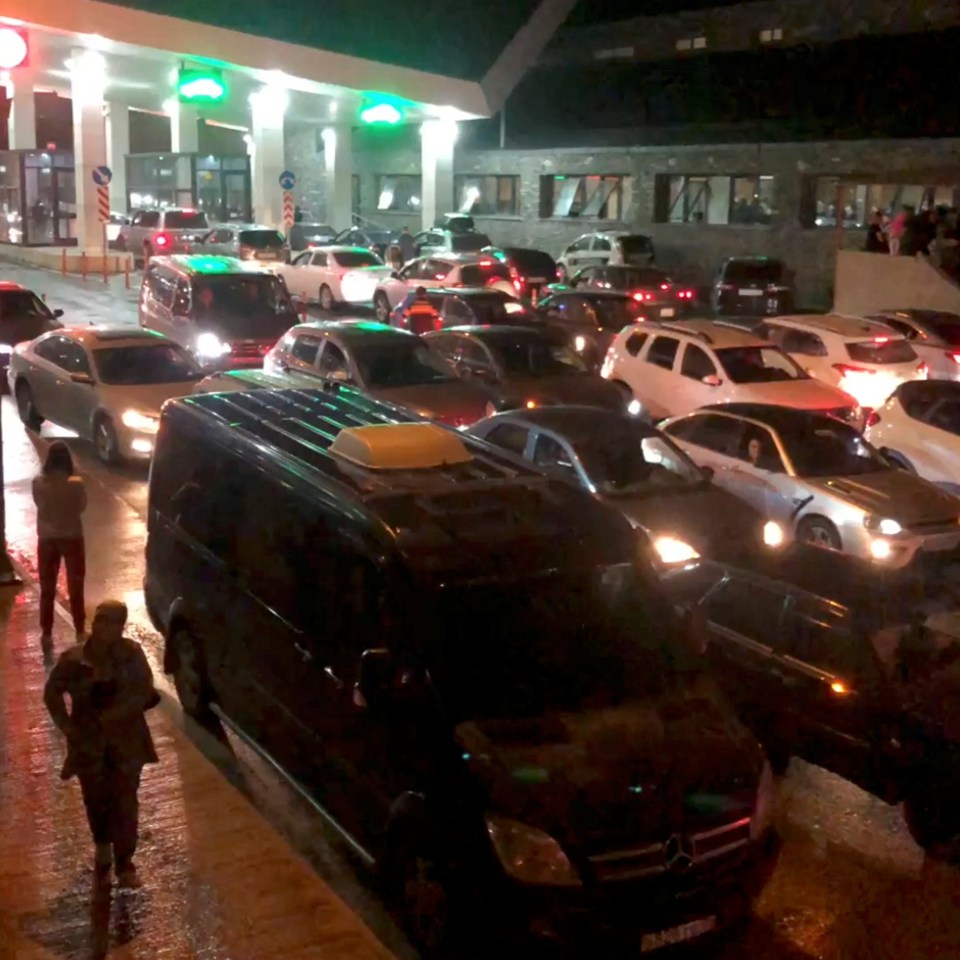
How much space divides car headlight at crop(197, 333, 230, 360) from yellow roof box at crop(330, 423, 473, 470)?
1362cm

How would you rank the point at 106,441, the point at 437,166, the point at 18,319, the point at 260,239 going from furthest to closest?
1. the point at 437,166
2. the point at 260,239
3. the point at 18,319
4. the point at 106,441

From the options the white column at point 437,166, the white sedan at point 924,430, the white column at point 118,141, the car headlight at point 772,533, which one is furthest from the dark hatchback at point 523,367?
the white column at point 118,141

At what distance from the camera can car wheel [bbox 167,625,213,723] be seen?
8.29 m

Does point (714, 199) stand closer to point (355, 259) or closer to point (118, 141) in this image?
point (355, 259)

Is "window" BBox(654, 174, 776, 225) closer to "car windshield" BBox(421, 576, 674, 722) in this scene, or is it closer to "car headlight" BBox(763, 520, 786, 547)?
"car headlight" BBox(763, 520, 786, 547)

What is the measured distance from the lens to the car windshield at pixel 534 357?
17.2 metres

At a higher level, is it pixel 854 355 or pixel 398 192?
pixel 398 192

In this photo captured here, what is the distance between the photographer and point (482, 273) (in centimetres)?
2972

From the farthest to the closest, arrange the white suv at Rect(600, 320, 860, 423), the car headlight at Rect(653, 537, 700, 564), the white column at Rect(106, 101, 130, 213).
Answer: the white column at Rect(106, 101, 130, 213), the white suv at Rect(600, 320, 860, 423), the car headlight at Rect(653, 537, 700, 564)

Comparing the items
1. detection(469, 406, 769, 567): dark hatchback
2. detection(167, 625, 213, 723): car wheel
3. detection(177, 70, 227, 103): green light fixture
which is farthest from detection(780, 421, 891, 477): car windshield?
detection(177, 70, 227, 103): green light fixture

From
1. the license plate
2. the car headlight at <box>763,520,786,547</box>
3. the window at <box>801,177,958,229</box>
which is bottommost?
the license plate

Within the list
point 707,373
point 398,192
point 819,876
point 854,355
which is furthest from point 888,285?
point 398,192

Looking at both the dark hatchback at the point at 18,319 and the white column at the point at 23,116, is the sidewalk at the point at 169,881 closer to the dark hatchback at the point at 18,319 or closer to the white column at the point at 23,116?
the dark hatchback at the point at 18,319

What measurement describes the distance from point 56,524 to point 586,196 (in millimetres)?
35886
